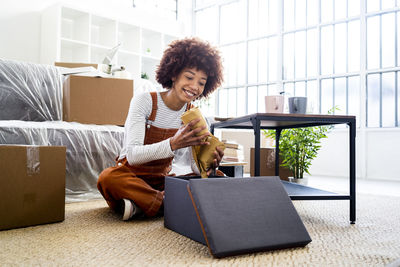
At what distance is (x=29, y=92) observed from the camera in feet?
7.29

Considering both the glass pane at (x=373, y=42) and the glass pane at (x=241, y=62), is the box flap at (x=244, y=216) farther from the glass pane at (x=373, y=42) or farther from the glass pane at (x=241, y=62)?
the glass pane at (x=241, y=62)

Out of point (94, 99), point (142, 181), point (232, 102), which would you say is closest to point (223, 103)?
point (232, 102)

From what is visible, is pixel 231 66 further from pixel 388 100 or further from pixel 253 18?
pixel 388 100

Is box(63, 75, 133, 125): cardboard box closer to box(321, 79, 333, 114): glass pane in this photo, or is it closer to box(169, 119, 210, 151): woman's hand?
box(169, 119, 210, 151): woman's hand

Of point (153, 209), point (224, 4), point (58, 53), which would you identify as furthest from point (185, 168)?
point (224, 4)

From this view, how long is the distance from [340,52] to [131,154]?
4184mm

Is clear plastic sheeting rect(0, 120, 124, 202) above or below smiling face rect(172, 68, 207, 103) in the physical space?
below

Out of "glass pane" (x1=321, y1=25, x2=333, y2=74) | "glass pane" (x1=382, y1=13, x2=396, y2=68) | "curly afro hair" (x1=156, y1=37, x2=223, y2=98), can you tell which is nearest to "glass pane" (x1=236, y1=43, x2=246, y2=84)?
"glass pane" (x1=321, y1=25, x2=333, y2=74)

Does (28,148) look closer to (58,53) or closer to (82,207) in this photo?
(82,207)

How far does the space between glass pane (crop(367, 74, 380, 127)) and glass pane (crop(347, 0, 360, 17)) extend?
2.83 ft

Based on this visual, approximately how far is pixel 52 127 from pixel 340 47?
4052 mm

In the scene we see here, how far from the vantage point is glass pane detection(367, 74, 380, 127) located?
4.45 m

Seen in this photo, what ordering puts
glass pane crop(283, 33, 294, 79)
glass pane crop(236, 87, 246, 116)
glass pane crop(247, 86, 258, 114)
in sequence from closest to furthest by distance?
glass pane crop(283, 33, 294, 79) < glass pane crop(247, 86, 258, 114) < glass pane crop(236, 87, 246, 116)

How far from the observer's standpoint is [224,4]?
6.22m
